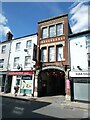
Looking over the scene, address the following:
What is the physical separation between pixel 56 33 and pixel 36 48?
12.0 feet

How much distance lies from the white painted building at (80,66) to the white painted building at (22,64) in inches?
234

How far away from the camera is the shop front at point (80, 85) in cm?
1487

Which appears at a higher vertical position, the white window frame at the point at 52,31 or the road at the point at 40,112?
the white window frame at the point at 52,31

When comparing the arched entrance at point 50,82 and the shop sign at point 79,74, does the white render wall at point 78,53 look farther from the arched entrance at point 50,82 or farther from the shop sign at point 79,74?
the arched entrance at point 50,82

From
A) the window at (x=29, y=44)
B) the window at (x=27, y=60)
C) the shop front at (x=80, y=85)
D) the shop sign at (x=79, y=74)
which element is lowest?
the shop front at (x=80, y=85)

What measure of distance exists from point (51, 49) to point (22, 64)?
5.32 metres

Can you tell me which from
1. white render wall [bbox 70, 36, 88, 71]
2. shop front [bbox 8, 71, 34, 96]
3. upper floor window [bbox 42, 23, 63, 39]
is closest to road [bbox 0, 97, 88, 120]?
white render wall [bbox 70, 36, 88, 71]

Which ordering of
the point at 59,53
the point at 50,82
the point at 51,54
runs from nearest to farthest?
1. the point at 59,53
2. the point at 51,54
3. the point at 50,82

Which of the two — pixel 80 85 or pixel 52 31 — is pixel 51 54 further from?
pixel 80 85

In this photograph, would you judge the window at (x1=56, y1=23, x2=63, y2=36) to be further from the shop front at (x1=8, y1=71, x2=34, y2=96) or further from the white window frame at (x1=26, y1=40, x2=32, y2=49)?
the shop front at (x1=8, y1=71, x2=34, y2=96)

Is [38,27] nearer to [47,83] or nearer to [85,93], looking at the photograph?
[47,83]

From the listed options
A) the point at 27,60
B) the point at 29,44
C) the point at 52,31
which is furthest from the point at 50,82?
the point at 52,31

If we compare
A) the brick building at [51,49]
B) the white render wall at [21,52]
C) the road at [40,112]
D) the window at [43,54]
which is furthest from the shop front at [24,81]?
the road at [40,112]

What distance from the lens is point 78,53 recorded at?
1598 cm
